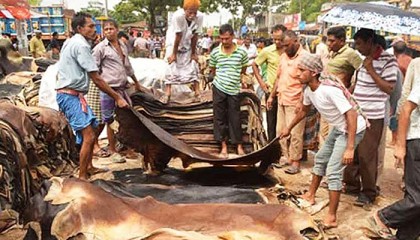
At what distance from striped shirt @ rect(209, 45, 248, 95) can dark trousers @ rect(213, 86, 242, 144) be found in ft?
0.28

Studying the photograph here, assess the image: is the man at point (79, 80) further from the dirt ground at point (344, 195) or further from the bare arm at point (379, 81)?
the bare arm at point (379, 81)

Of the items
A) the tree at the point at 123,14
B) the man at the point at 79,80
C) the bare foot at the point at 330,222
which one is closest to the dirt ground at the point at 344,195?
the bare foot at the point at 330,222

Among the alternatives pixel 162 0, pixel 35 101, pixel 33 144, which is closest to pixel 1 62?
pixel 35 101

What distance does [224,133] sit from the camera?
6039 mm

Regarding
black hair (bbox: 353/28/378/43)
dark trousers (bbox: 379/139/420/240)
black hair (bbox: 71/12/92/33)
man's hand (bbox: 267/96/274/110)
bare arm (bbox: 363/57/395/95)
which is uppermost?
black hair (bbox: 71/12/92/33)

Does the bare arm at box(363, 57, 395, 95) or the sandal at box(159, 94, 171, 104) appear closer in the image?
the bare arm at box(363, 57, 395, 95)

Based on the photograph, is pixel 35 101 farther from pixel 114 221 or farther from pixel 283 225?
pixel 283 225

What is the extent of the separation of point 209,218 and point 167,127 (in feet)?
11.4

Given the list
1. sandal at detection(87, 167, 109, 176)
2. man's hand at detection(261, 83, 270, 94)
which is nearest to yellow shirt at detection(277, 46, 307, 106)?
man's hand at detection(261, 83, 270, 94)

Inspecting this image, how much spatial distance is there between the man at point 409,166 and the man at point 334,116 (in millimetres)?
434

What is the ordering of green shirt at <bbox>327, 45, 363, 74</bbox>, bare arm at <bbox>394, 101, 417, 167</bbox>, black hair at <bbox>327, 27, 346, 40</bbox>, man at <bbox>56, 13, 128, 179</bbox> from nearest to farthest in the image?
bare arm at <bbox>394, 101, 417, 167</bbox> < man at <bbox>56, 13, 128, 179</bbox> < green shirt at <bbox>327, 45, 363, 74</bbox> < black hair at <bbox>327, 27, 346, 40</bbox>

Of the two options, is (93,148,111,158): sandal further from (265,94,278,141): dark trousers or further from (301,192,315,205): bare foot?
(301,192,315,205): bare foot

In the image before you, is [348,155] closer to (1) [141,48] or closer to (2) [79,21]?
(2) [79,21]

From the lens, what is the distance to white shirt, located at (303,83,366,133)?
392cm
